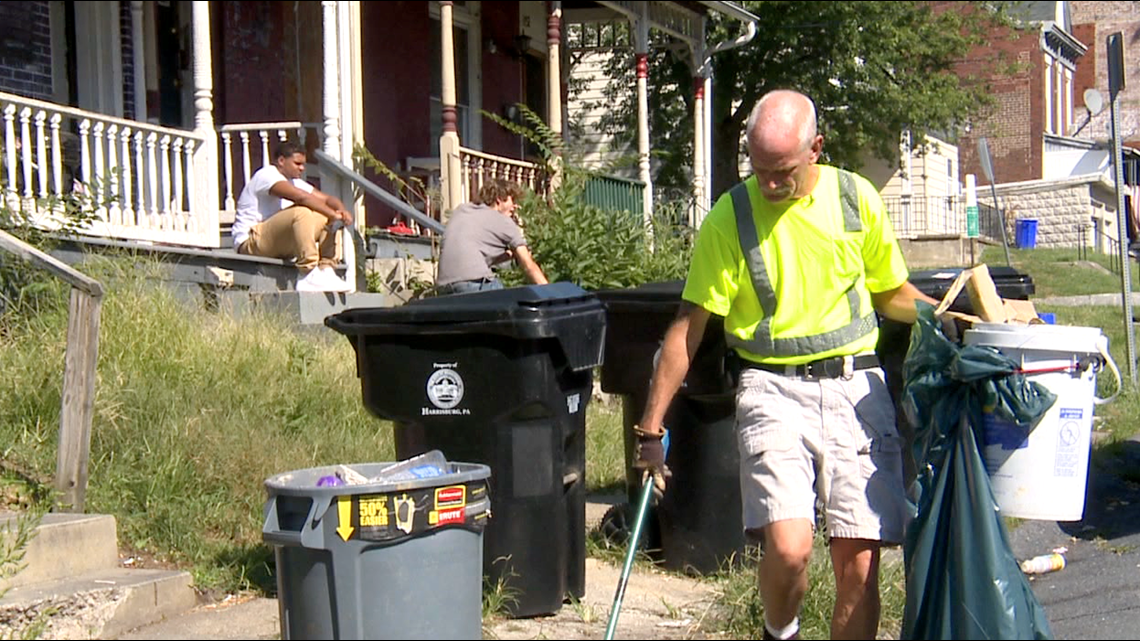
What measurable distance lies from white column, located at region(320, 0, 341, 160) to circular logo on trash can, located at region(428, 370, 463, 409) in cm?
693

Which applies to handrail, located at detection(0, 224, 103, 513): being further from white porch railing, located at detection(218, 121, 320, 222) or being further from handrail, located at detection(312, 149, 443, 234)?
white porch railing, located at detection(218, 121, 320, 222)

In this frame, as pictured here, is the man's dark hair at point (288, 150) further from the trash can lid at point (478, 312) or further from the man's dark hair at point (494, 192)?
the trash can lid at point (478, 312)

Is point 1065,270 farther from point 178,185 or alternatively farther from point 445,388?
point 445,388

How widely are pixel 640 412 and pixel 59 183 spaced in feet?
17.2

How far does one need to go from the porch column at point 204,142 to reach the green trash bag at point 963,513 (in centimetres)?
735

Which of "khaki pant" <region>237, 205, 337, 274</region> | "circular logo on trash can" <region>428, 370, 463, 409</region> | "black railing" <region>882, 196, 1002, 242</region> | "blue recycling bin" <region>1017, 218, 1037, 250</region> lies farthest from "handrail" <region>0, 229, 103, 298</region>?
"blue recycling bin" <region>1017, 218, 1037, 250</region>

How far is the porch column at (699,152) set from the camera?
1731 cm

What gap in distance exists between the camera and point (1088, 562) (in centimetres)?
649

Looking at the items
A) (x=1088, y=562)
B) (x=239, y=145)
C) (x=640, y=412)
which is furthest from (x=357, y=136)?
(x=1088, y=562)

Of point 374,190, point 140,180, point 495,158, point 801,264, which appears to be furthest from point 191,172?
point 801,264

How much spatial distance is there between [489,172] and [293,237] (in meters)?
3.33

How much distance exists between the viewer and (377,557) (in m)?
3.79

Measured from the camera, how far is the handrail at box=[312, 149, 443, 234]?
35.2ft

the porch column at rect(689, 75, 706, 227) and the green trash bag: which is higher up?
the porch column at rect(689, 75, 706, 227)
